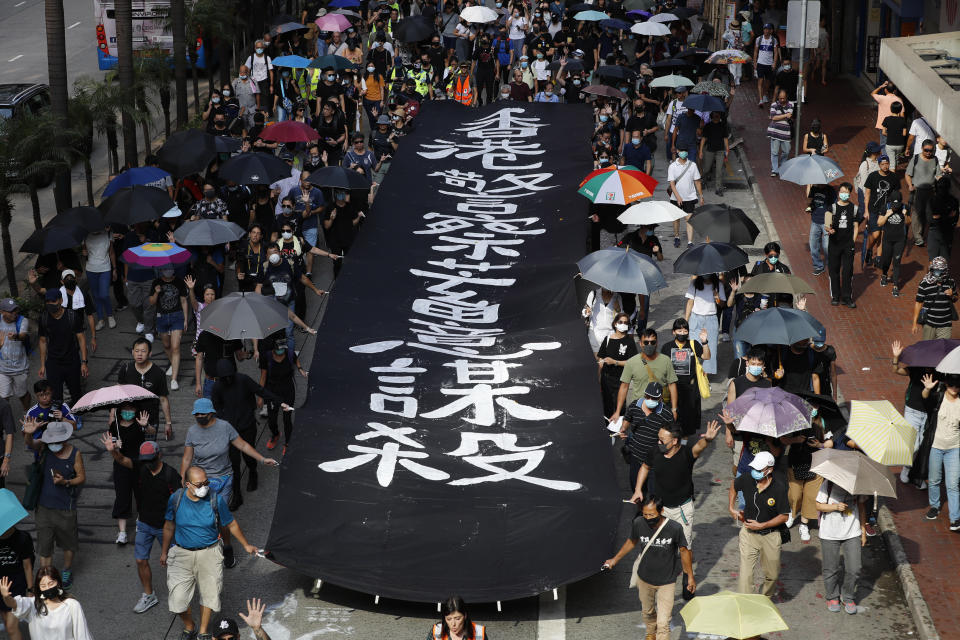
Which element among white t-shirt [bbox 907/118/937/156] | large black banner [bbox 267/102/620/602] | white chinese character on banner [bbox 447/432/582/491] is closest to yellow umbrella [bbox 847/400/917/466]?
large black banner [bbox 267/102/620/602]

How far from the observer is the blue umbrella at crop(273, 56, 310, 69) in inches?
1058

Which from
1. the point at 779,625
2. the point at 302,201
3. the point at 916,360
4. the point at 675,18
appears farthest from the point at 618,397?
the point at 675,18

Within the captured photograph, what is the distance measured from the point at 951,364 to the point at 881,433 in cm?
153

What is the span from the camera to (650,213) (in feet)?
61.6

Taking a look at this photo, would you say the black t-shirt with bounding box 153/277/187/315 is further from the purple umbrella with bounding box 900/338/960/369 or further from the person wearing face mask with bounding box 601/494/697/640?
the purple umbrella with bounding box 900/338/960/369

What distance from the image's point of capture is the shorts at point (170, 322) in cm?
1739

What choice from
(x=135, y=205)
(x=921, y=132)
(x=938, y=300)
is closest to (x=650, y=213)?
(x=938, y=300)

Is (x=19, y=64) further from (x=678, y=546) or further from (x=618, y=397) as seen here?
(x=678, y=546)

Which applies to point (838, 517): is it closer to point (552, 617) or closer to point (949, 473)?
point (949, 473)

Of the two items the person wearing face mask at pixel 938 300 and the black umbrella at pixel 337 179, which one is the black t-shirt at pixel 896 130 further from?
the black umbrella at pixel 337 179

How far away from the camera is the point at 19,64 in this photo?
39.1 metres

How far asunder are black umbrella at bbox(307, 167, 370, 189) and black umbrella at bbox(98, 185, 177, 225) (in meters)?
2.23

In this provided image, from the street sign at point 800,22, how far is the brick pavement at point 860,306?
8.94 feet

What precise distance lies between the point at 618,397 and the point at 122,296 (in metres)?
8.61
